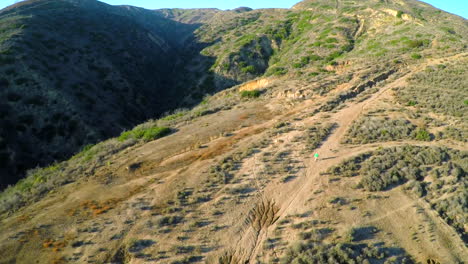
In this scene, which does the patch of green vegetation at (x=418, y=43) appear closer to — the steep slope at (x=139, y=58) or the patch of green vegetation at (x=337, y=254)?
the steep slope at (x=139, y=58)

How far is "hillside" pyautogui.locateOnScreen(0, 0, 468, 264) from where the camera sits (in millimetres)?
11328

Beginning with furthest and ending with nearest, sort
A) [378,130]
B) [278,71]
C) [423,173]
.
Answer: [278,71]
[378,130]
[423,173]

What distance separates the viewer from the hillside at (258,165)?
11328 mm

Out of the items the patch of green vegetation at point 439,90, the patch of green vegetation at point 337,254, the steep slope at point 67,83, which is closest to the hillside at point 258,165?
the patch of green vegetation at point 337,254

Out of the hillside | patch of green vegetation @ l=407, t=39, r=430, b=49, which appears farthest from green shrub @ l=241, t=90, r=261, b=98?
patch of green vegetation @ l=407, t=39, r=430, b=49

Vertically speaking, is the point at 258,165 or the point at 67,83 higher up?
the point at 67,83

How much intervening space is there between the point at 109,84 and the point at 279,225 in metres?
38.8

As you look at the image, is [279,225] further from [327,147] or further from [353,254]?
[327,147]

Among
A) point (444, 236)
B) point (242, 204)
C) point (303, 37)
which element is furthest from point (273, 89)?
point (303, 37)

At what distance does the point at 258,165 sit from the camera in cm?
1620

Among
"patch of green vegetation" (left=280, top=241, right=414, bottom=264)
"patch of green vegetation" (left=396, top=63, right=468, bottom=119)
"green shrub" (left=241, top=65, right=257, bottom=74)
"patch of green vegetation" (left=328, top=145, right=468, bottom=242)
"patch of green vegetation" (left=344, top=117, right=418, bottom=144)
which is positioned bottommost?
"patch of green vegetation" (left=280, top=241, right=414, bottom=264)

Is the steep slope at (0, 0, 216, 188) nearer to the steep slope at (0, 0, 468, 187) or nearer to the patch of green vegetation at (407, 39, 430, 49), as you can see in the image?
the steep slope at (0, 0, 468, 187)

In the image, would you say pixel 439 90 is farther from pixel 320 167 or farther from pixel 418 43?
pixel 320 167

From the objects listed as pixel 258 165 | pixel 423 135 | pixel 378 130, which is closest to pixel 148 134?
pixel 258 165
